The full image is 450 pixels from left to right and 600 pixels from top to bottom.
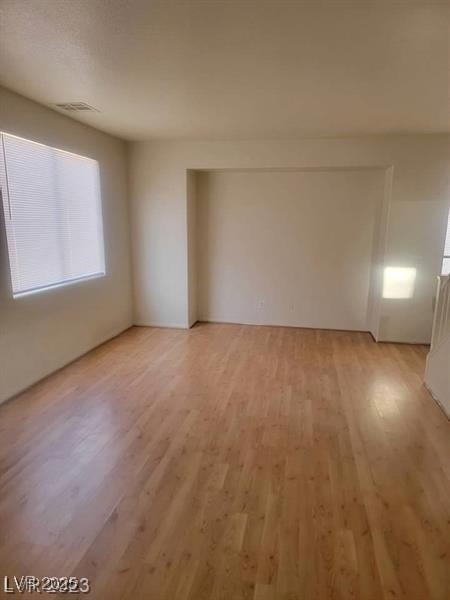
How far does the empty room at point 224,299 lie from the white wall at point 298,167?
0.09 feet

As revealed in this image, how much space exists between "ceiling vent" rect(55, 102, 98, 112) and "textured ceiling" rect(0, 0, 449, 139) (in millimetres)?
92

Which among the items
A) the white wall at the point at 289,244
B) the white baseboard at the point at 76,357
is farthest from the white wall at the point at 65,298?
the white wall at the point at 289,244

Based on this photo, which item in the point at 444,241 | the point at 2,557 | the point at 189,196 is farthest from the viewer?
the point at 189,196

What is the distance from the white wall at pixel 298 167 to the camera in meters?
4.56

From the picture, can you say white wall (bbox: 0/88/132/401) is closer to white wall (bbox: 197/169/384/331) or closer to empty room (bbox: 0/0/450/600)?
empty room (bbox: 0/0/450/600)

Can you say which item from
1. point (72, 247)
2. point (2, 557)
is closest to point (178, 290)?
point (72, 247)

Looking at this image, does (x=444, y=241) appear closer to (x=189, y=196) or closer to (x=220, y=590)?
(x=189, y=196)

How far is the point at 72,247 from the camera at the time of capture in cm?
418

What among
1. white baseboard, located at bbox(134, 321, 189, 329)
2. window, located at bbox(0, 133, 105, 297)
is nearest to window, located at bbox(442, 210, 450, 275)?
white baseboard, located at bbox(134, 321, 189, 329)

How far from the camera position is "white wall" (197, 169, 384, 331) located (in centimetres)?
523

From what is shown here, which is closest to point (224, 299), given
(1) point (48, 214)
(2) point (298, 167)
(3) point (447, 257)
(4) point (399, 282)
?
(2) point (298, 167)

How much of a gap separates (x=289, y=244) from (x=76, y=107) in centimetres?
323

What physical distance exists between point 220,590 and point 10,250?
9.90ft

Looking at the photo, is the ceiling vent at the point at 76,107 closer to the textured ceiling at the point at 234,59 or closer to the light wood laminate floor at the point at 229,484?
the textured ceiling at the point at 234,59
